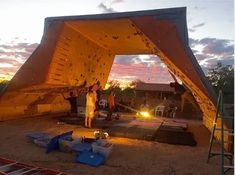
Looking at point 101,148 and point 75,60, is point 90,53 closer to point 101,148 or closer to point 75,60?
point 75,60

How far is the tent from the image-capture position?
9562 mm

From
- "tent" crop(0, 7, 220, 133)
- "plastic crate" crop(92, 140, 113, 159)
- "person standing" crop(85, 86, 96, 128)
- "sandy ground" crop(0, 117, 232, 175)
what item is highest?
"tent" crop(0, 7, 220, 133)

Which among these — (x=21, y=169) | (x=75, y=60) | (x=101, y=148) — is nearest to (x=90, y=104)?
→ (x=75, y=60)

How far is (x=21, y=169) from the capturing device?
18.3ft

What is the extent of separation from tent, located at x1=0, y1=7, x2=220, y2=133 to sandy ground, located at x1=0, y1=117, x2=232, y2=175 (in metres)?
2.19

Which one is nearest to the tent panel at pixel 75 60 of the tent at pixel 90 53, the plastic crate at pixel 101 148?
the tent at pixel 90 53

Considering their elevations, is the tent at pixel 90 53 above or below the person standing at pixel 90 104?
above

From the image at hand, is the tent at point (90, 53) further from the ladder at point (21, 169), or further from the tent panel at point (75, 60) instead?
the ladder at point (21, 169)

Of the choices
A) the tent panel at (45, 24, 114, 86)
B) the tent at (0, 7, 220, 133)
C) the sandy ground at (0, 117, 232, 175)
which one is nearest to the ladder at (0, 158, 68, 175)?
the sandy ground at (0, 117, 232, 175)

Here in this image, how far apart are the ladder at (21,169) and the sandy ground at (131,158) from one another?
387 millimetres

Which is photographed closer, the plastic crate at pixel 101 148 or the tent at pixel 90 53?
the plastic crate at pixel 101 148

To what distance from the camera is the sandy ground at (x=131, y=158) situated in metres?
6.18

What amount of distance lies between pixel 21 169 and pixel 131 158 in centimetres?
289

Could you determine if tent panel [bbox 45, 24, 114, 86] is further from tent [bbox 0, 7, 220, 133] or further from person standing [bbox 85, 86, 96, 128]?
A: person standing [bbox 85, 86, 96, 128]
